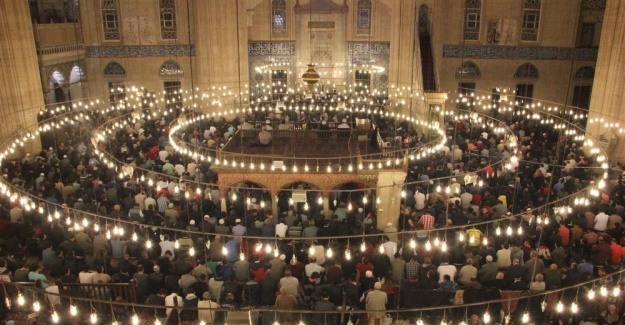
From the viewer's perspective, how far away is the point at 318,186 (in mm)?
11258

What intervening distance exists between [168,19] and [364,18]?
668cm

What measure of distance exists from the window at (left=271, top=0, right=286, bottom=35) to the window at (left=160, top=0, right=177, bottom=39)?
333 centimetres

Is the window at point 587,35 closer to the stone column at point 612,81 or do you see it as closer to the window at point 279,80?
the stone column at point 612,81

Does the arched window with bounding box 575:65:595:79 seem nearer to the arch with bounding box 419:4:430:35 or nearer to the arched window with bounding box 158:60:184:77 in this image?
the arch with bounding box 419:4:430:35

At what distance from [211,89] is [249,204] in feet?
29.2

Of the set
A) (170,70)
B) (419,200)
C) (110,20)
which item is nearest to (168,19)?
(170,70)

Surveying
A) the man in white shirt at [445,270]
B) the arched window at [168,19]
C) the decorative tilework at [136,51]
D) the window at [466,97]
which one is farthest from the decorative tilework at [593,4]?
the man in white shirt at [445,270]

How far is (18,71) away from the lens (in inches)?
585

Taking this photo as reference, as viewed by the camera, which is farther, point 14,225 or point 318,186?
point 318,186

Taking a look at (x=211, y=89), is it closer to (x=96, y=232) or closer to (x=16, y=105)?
(x=16, y=105)

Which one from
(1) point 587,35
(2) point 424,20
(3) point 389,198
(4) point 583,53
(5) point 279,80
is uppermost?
(2) point 424,20

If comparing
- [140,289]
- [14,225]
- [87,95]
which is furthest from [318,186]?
[87,95]

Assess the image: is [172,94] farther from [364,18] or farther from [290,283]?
[290,283]

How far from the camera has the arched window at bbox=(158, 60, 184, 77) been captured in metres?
20.0
